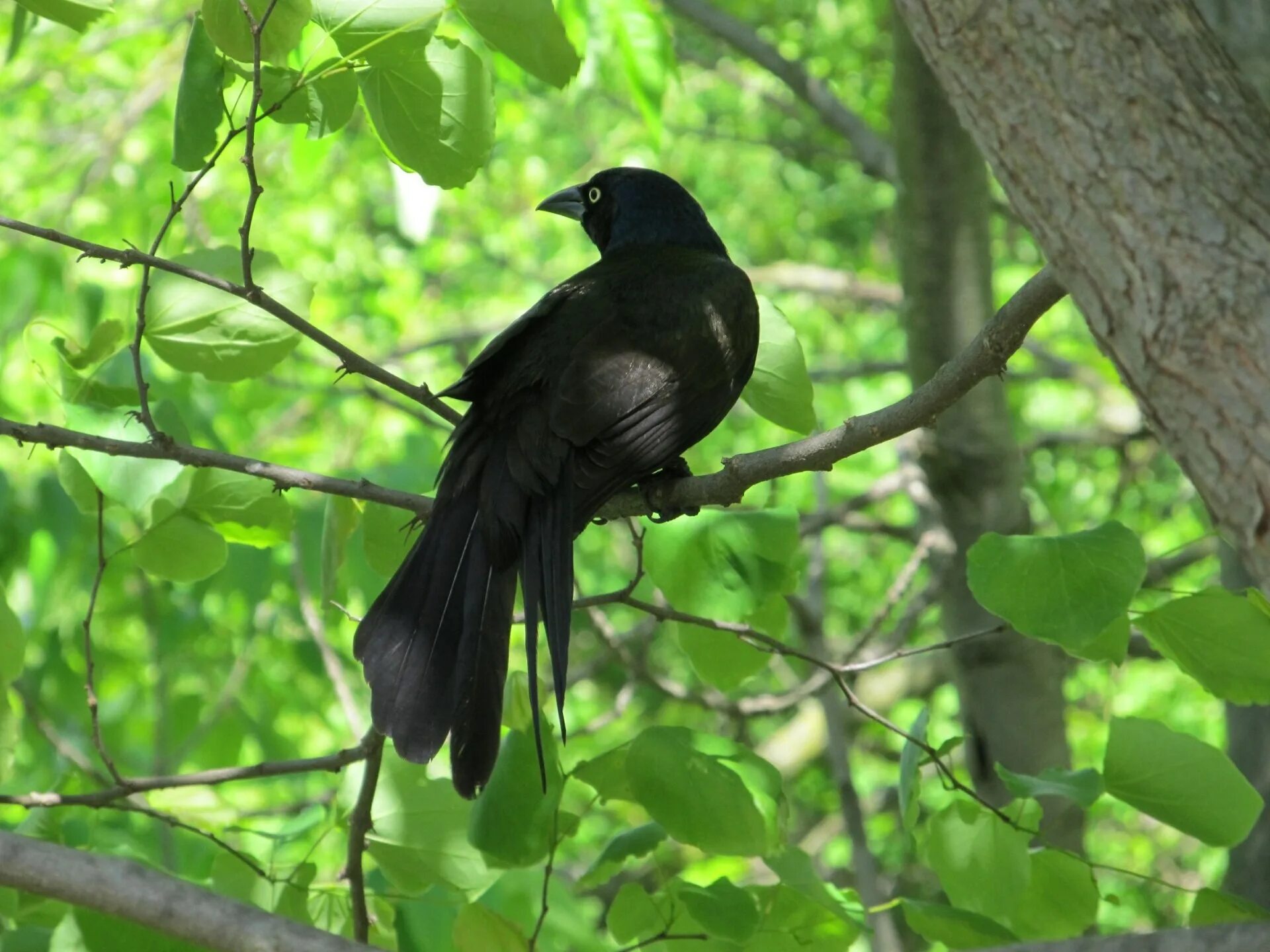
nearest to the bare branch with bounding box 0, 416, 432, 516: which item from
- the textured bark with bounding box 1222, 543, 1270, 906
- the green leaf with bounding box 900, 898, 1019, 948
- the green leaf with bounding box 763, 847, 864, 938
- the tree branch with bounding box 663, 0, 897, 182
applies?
the green leaf with bounding box 763, 847, 864, 938

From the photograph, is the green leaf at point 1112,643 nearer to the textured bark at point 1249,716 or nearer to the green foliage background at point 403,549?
the green foliage background at point 403,549

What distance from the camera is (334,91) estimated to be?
1.95m

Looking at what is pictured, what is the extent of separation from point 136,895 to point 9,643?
0.70 m

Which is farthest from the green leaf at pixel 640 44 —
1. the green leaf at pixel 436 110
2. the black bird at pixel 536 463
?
the green leaf at pixel 436 110

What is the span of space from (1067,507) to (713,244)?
3636 millimetres

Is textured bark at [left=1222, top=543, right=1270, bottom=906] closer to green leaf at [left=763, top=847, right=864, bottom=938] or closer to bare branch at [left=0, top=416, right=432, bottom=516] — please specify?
green leaf at [left=763, top=847, right=864, bottom=938]

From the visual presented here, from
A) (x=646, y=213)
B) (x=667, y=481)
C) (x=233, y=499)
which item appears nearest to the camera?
(x=233, y=499)

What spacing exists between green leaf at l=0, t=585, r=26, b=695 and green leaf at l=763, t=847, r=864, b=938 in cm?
117

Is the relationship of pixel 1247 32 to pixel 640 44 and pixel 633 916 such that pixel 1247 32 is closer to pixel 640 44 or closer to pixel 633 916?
pixel 640 44

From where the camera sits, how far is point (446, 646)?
2064 mm

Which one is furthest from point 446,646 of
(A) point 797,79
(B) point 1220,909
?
(A) point 797,79

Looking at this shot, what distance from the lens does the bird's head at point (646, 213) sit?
3.73m

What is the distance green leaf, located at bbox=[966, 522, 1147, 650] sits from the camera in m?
1.68

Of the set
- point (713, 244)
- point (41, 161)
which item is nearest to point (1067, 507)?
point (713, 244)
